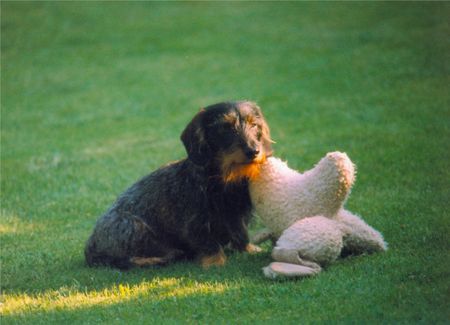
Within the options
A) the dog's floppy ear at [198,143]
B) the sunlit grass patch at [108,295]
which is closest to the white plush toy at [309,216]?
the dog's floppy ear at [198,143]

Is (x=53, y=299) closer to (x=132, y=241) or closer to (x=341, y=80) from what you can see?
(x=132, y=241)

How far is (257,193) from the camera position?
6145 mm

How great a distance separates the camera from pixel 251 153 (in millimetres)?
5797

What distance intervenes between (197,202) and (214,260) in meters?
0.51

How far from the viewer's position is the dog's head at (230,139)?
5.89 metres

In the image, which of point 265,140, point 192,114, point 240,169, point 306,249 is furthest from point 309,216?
A: point 192,114

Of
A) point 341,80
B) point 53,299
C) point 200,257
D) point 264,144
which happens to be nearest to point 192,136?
point 264,144

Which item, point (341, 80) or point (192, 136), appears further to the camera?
point (341, 80)

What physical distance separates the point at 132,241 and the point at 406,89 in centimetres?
725

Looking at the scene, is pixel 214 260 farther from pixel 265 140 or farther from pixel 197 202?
pixel 265 140

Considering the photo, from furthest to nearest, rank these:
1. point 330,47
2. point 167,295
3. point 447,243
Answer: point 330,47
point 447,243
point 167,295

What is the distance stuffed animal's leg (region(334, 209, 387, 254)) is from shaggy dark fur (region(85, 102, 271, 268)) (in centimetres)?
84

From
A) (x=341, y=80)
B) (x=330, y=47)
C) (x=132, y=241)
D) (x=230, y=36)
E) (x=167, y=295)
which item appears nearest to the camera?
(x=167, y=295)

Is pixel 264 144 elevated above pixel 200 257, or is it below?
above
